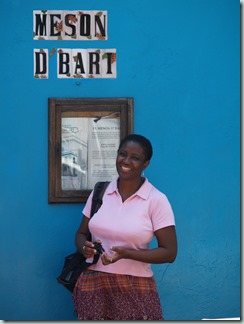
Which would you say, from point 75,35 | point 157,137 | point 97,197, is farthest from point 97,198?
point 75,35

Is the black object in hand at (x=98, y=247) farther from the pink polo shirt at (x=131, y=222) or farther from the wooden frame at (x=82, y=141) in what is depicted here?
the wooden frame at (x=82, y=141)

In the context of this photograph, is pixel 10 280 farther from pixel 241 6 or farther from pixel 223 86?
pixel 241 6

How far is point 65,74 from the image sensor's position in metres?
4.14

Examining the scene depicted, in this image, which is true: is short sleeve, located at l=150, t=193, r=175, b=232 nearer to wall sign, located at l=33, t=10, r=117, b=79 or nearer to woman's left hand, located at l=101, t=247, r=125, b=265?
woman's left hand, located at l=101, t=247, r=125, b=265

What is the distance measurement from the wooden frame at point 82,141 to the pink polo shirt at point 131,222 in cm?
80

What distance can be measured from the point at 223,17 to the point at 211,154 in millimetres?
1029

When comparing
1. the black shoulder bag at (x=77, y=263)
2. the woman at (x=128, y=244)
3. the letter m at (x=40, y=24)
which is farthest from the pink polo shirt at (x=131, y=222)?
the letter m at (x=40, y=24)

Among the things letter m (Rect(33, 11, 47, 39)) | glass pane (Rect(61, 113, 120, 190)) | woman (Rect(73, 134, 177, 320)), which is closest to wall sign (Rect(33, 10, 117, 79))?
letter m (Rect(33, 11, 47, 39))

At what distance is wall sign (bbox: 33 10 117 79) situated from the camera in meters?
4.14

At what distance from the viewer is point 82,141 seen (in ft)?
13.6

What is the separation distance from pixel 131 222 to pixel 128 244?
0.13m

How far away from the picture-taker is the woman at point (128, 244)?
325 centimetres

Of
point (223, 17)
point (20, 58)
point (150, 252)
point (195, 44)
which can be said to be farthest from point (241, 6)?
point (150, 252)

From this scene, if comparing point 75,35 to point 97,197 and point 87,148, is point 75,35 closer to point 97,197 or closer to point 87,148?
point 87,148
